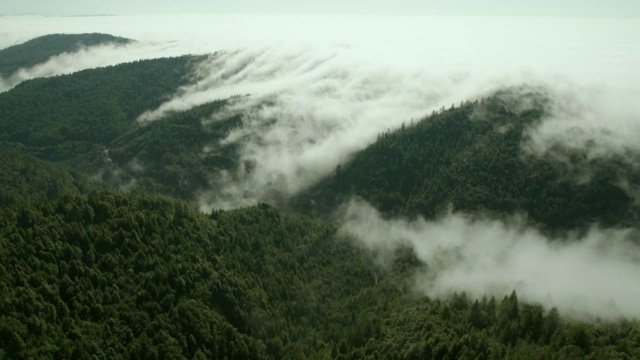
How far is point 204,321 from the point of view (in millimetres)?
192250

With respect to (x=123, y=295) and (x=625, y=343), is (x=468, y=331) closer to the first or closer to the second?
(x=625, y=343)

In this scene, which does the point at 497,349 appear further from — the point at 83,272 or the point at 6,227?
the point at 6,227

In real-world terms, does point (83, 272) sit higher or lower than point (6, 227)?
lower

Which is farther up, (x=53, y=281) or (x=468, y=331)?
(x=53, y=281)

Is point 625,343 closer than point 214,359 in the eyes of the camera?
Yes

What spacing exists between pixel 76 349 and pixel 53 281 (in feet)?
106

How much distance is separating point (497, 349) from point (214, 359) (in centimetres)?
10077

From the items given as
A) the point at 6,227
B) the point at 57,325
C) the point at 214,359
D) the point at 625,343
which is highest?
the point at 6,227

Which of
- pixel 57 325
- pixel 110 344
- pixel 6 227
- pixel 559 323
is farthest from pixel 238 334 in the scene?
pixel 559 323

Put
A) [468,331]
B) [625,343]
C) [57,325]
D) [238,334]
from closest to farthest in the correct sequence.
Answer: [625,343]
[57,325]
[468,331]
[238,334]

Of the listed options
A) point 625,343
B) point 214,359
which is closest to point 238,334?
point 214,359

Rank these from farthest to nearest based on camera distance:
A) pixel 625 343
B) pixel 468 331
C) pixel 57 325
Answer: pixel 468 331 < pixel 57 325 < pixel 625 343

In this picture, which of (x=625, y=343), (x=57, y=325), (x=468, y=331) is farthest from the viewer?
(x=468, y=331)

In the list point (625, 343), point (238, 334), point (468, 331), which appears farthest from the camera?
point (238, 334)
